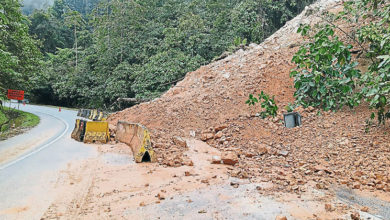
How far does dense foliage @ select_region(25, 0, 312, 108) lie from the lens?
67.9ft

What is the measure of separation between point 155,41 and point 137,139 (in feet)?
62.2

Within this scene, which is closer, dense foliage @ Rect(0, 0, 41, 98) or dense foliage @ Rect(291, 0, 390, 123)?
dense foliage @ Rect(291, 0, 390, 123)

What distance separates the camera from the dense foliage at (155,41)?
2071 cm

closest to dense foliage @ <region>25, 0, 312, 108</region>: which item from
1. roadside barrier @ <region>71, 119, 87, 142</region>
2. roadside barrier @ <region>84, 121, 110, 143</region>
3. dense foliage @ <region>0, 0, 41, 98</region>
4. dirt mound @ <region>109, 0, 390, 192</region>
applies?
dense foliage @ <region>0, 0, 41, 98</region>

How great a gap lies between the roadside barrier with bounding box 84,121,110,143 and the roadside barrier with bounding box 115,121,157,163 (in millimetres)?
425

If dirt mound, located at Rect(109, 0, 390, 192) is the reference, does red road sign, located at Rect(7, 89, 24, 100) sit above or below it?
above

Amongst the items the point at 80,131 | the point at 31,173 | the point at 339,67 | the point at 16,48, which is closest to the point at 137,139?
the point at 31,173

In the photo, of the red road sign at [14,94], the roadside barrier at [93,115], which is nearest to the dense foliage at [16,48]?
the red road sign at [14,94]

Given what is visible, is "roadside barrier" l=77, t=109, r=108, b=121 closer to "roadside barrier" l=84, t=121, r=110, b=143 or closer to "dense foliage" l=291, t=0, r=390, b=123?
"roadside barrier" l=84, t=121, r=110, b=143

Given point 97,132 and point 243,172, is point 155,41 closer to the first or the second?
point 97,132

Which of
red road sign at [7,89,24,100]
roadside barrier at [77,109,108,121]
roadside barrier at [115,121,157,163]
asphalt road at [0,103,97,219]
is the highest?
red road sign at [7,89,24,100]

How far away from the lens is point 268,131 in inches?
305

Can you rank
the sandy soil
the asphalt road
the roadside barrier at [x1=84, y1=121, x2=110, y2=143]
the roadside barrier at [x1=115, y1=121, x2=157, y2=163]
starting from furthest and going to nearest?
the roadside barrier at [x1=84, y1=121, x2=110, y2=143], the roadside barrier at [x1=115, y1=121, x2=157, y2=163], the asphalt road, the sandy soil

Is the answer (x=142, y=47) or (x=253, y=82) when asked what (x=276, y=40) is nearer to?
(x=253, y=82)
